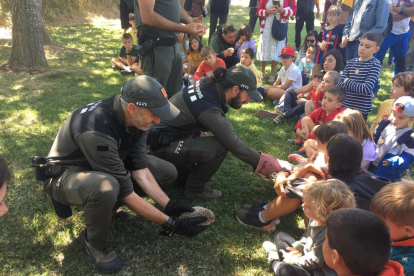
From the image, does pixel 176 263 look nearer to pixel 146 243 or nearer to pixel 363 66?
pixel 146 243

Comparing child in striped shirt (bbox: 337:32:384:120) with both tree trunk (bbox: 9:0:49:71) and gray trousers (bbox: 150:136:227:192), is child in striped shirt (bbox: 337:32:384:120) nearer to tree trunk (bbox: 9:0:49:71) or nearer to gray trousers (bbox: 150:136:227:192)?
gray trousers (bbox: 150:136:227:192)

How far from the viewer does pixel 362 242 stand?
4.94 feet

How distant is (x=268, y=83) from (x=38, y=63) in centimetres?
459

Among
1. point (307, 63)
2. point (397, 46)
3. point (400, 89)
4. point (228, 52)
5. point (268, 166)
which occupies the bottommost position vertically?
point (268, 166)

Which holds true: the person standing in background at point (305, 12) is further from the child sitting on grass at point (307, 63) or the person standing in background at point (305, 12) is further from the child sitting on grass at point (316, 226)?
the child sitting on grass at point (316, 226)

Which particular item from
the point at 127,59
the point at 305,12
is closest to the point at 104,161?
the point at 127,59

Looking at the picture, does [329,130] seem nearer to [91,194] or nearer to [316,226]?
[316,226]

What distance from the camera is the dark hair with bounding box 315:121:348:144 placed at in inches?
112

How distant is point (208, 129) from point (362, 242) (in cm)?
179

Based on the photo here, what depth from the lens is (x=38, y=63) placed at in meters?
6.61

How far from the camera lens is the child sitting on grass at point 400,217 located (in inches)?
72.1

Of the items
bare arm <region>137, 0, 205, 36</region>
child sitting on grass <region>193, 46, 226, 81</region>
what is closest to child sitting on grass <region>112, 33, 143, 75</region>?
child sitting on grass <region>193, 46, 226, 81</region>

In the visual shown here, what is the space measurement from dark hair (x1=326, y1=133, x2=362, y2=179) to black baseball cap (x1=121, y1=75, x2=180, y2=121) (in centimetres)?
123

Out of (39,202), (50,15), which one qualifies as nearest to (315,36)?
(39,202)
